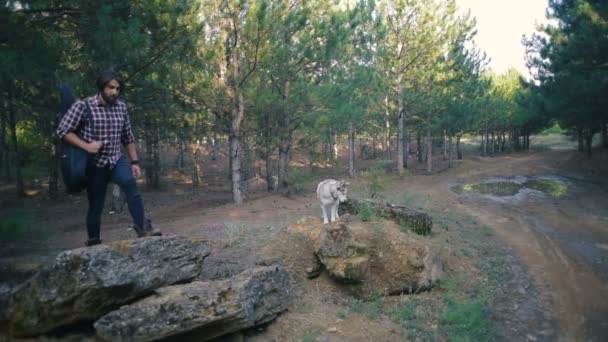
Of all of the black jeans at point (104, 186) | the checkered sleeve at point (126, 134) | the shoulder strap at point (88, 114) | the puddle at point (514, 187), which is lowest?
the puddle at point (514, 187)

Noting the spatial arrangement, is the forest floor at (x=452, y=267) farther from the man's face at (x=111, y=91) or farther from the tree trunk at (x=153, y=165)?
the tree trunk at (x=153, y=165)

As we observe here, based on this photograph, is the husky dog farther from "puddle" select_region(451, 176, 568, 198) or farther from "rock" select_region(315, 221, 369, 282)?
"puddle" select_region(451, 176, 568, 198)

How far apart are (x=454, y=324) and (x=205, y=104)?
10212 mm

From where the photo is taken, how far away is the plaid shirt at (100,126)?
415 cm

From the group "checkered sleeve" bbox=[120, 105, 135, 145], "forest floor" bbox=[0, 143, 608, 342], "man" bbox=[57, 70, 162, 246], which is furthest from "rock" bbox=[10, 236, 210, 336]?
"checkered sleeve" bbox=[120, 105, 135, 145]

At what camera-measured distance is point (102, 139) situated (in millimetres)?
4320

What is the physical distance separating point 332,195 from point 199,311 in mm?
3805

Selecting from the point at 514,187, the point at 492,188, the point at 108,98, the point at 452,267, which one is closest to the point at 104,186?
the point at 108,98

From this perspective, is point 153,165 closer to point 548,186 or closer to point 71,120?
point 71,120

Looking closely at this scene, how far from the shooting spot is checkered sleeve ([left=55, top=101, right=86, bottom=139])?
13.5 ft

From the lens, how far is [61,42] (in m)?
8.07

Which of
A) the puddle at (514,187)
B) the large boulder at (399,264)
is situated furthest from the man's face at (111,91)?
the puddle at (514,187)

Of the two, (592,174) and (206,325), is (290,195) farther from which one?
(592,174)

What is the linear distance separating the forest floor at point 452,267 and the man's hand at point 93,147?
1.83m
